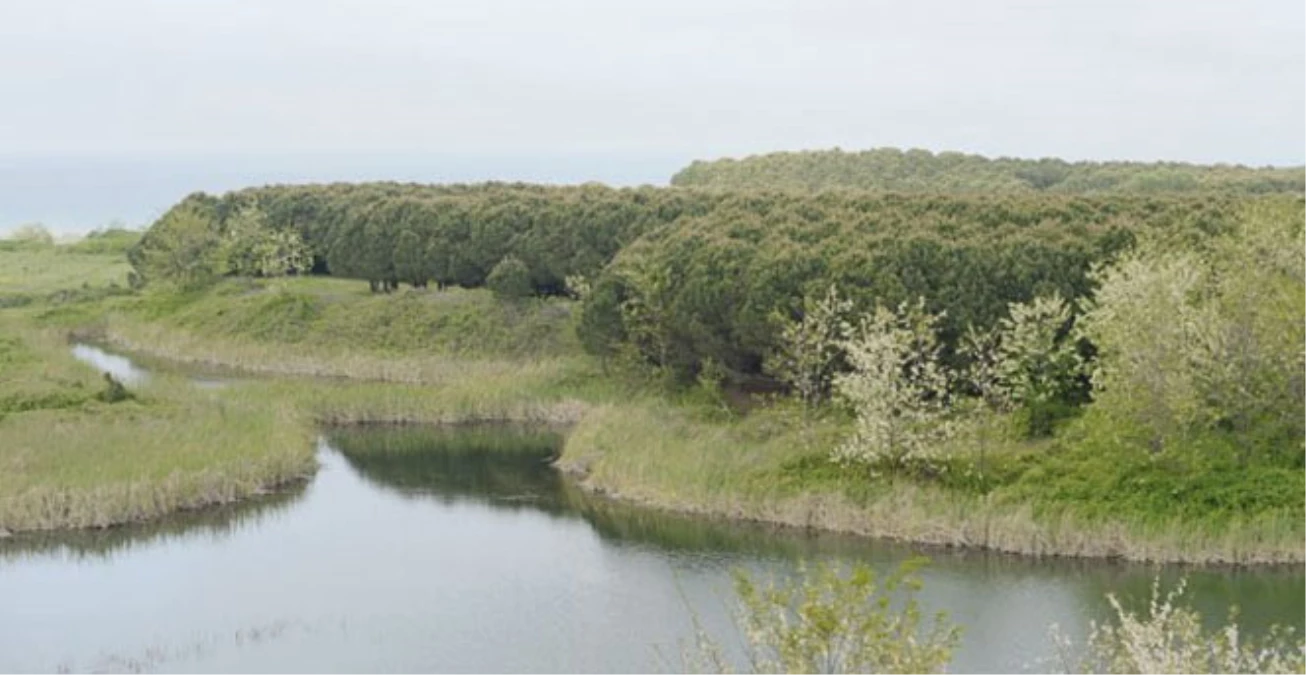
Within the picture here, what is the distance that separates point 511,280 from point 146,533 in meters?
28.1

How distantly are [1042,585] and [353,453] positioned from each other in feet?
80.2

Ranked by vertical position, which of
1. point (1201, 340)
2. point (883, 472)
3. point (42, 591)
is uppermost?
point (1201, 340)

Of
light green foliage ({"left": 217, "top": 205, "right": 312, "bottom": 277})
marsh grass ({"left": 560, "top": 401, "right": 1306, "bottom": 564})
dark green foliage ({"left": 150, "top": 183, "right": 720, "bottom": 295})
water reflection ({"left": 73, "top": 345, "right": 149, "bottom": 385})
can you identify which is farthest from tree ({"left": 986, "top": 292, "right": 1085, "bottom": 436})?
light green foliage ({"left": 217, "top": 205, "right": 312, "bottom": 277})

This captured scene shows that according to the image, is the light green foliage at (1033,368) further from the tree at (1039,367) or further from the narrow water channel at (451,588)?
the narrow water channel at (451,588)

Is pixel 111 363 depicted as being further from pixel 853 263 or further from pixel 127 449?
pixel 853 263

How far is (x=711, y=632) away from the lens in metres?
29.2

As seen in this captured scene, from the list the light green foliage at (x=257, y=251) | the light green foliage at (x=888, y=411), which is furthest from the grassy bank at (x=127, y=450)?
the light green foliage at (x=257, y=251)

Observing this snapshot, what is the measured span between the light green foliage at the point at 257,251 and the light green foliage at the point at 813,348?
38.3m

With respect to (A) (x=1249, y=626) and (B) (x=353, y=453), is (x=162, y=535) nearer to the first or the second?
(B) (x=353, y=453)

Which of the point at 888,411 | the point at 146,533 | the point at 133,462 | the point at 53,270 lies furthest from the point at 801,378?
the point at 53,270

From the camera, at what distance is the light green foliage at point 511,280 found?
213 ft

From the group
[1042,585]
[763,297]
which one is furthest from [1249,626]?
[763,297]

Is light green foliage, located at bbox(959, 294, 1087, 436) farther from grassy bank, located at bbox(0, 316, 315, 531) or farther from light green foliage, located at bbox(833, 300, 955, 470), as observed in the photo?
grassy bank, located at bbox(0, 316, 315, 531)

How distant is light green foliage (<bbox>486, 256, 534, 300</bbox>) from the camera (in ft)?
213
